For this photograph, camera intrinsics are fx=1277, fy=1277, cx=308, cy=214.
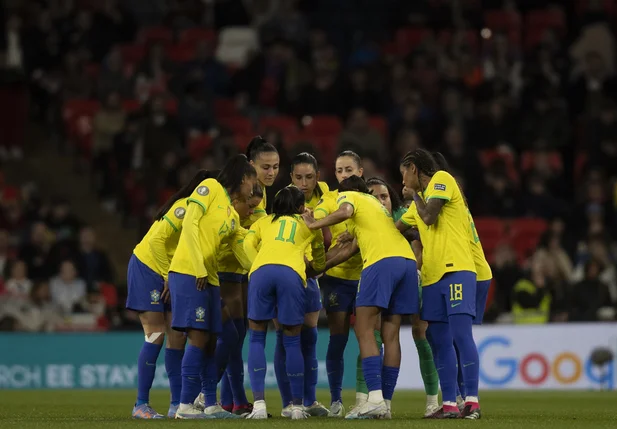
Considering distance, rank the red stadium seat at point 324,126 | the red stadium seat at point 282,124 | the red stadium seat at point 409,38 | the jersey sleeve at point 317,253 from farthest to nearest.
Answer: the red stadium seat at point 409,38 → the red stadium seat at point 324,126 → the red stadium seat at point 282,124 → the jersey sleeve at point 317,253

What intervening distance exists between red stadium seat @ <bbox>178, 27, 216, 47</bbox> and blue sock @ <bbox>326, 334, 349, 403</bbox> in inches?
559

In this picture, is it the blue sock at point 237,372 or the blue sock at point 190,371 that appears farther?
the blue sock at point 237,372

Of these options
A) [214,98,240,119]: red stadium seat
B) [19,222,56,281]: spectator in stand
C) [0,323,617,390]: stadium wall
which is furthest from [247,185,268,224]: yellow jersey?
[214,98,240,119]: red stadium seat

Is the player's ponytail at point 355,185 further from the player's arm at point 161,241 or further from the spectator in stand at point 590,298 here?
the spectator in stand at point 590,298

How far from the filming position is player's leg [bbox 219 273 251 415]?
40.9 feet

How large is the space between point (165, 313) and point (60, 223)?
946 cm

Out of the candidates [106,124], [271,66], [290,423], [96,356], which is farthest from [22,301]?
[290,423]

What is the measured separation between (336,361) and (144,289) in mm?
2028

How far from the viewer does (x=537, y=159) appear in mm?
22984

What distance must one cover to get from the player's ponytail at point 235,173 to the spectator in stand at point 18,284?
866 centimetres

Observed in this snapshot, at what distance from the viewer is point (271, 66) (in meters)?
25.1

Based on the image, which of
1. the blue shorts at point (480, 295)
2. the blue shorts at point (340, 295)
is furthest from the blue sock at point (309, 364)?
the blue shorts at point (480, 295)

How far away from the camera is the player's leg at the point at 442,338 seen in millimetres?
11461

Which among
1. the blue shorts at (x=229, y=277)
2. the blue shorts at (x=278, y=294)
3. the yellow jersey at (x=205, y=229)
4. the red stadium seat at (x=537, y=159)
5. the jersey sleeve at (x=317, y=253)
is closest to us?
the yellow jersey at (x=205, y=229)
